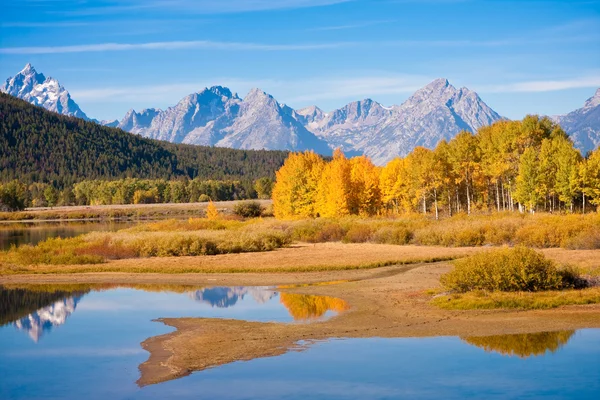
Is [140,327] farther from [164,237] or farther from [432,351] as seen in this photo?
[164,237]

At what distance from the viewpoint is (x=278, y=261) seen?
44531 mm

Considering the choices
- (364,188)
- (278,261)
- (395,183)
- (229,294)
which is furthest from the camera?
(395,183)

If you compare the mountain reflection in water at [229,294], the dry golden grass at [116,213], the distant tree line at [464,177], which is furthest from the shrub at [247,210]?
the mountain reflection in water at [229,294]

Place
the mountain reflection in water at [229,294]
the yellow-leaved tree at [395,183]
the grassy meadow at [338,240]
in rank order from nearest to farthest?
the mountain reflection in water at [229,294] → the grassy meadow at [338,240] → the yellow-leaved tree at [395,183]

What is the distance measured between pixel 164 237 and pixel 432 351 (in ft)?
109

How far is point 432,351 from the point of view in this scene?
789 inches

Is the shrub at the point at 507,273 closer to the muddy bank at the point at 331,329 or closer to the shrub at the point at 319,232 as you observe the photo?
the muddy bank at the point at 331,329

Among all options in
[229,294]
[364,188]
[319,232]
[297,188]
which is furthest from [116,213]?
[229,294]

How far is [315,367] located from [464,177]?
7167cm

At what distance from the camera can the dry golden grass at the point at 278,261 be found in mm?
40719

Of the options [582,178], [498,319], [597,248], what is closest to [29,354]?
[498,319]

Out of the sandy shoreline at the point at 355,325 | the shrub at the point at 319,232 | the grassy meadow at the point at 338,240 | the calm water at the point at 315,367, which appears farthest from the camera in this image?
the shrub at the point at 319,232

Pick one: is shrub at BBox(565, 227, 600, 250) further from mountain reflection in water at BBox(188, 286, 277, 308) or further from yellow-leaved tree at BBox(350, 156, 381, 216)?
yellow-leaved tree at BBox(350, 156, 381, 216)

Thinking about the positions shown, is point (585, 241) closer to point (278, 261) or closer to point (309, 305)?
point (278, 261)
